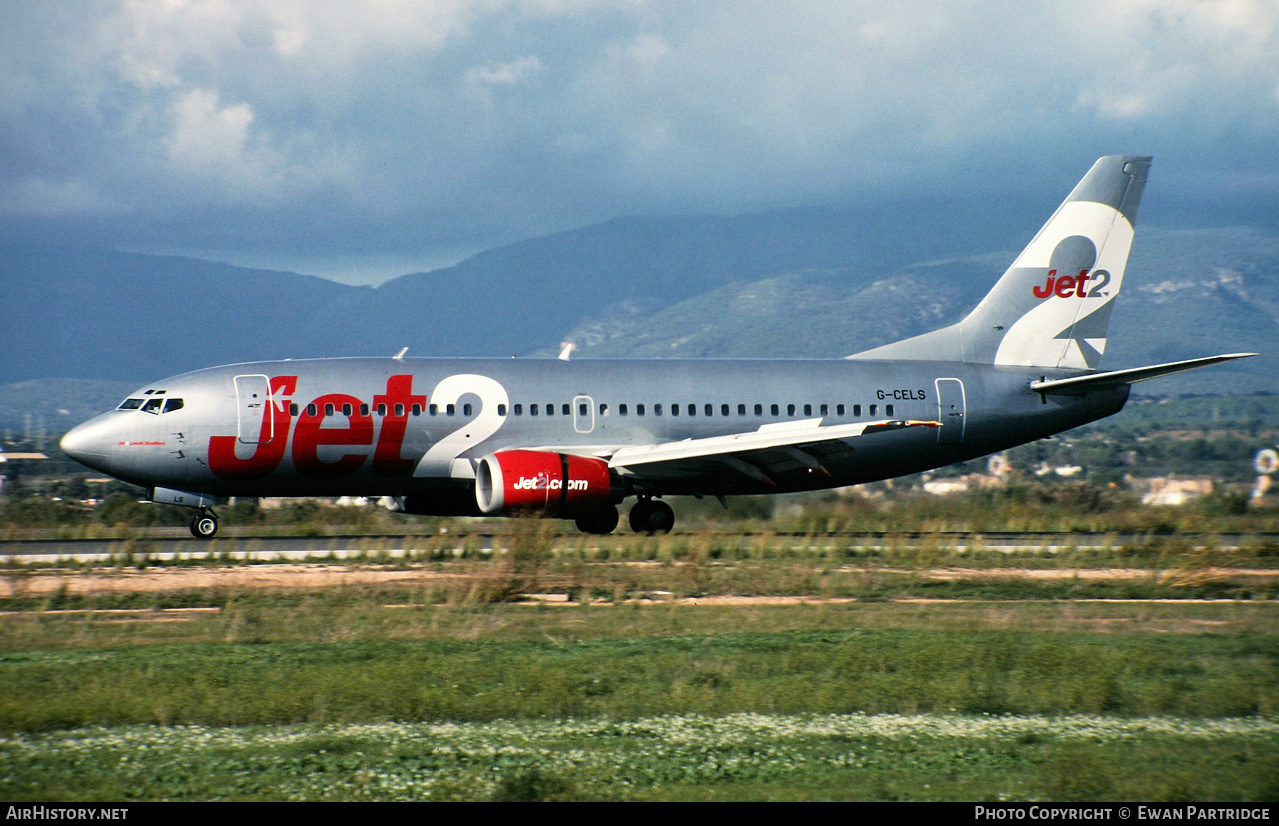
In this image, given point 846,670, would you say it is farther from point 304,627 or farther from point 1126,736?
point 304,627

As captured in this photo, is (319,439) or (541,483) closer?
(541,483)

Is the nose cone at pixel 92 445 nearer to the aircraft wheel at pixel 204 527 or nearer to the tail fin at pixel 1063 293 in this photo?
the aircraft wheel at pixel 204 527

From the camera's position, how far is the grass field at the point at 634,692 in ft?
27.3

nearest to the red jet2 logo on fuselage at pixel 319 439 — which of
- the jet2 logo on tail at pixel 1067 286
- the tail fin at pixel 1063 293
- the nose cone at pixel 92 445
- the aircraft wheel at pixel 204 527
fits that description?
the aircraft wheel at pixel 204 527

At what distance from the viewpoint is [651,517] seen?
90.3 ft

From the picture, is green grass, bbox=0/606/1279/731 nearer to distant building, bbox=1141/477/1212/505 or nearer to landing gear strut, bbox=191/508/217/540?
landing gear strut, bbox=191/508/217/540

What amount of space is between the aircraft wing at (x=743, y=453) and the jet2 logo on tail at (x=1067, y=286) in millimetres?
6728

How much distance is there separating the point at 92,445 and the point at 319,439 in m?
4.50

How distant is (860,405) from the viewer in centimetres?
2888

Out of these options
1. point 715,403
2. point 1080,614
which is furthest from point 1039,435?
point 1080,614

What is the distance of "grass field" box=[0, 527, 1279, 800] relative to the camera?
8.32 meters
